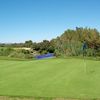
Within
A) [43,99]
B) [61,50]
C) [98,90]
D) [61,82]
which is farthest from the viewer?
[61,50]

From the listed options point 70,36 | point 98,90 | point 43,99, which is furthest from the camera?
point 70,36

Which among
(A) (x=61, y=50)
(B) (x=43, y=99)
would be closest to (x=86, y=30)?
(A) (x=61, y=50)

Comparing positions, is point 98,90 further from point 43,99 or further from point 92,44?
point 92,44

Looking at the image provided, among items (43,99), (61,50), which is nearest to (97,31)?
(61,50)

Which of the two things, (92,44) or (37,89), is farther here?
(92,44)

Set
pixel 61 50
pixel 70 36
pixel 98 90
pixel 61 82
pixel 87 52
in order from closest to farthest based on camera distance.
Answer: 1. pixel 98 90
2. pixel 61 82
3. pixel 87 52
4. pixel 61 50
5. pixel 70 36

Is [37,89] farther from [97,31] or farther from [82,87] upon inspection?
[97,31]

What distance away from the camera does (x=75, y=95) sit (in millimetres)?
9758

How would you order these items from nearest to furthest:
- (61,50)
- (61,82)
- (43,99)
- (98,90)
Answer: (43,99), (98,90), (61,82), (61,50)

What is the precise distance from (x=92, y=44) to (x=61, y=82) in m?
43.2

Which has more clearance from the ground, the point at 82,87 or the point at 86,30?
the point at 86,30

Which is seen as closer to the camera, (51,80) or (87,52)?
(51,80)

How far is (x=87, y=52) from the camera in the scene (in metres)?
47.2

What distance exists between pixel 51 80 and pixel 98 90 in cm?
310
